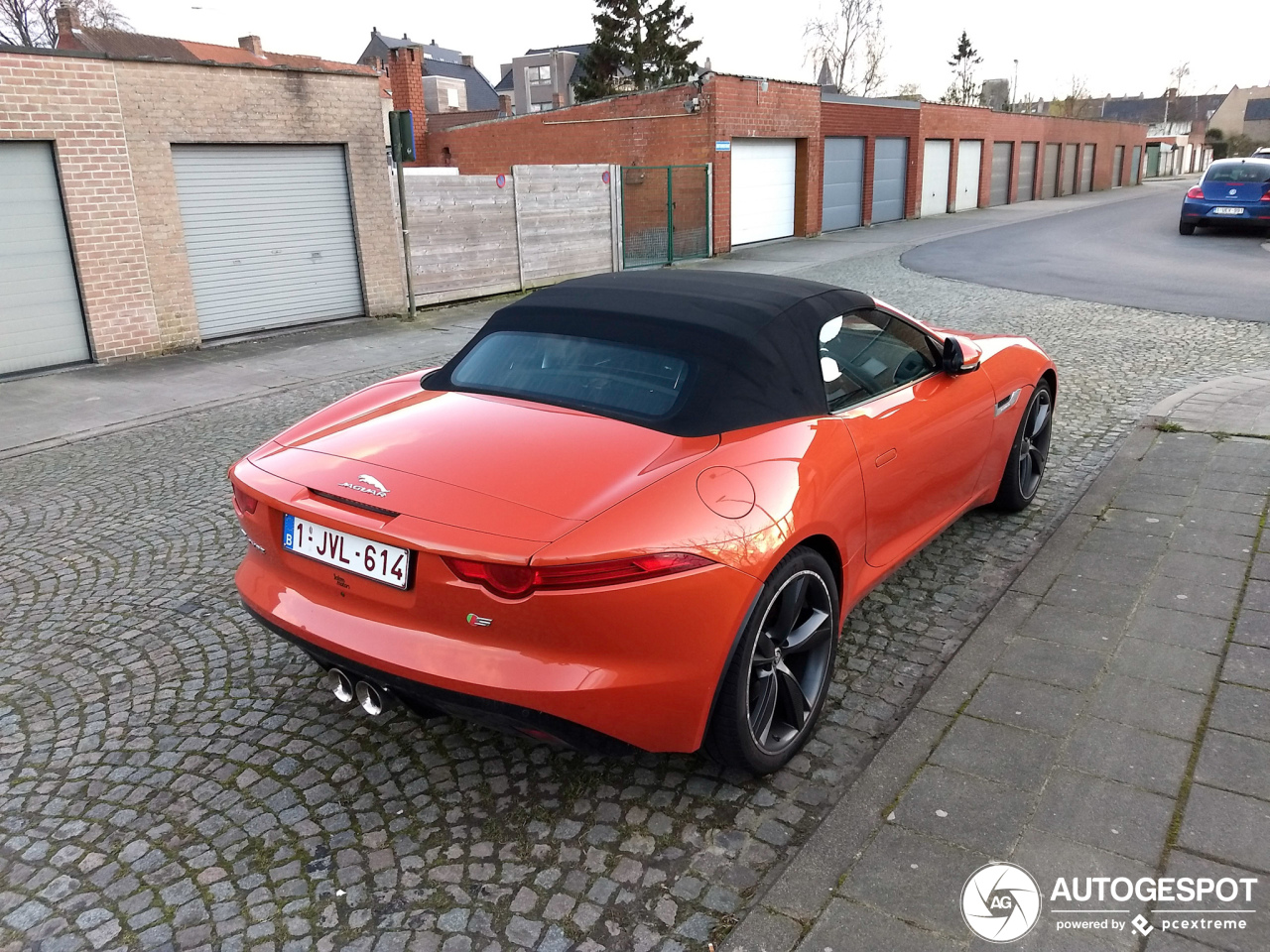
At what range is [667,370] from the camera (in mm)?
3260

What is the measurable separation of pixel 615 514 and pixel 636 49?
148 ft

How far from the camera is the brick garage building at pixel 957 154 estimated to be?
→ 26.3 meters

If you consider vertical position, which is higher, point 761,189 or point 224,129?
point 224,129

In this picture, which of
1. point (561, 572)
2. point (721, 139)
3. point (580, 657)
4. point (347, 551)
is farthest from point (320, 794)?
point (721, 139)

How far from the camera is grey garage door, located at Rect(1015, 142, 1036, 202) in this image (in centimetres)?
3828

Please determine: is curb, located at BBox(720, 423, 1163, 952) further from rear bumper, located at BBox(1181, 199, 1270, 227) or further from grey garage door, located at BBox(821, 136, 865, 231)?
grey garage door, located at BBox(821, 136, 865, 231)

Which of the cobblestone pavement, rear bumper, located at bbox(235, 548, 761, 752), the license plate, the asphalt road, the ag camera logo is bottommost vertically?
the asphalt road

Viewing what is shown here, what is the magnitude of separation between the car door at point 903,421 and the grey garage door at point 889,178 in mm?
25273

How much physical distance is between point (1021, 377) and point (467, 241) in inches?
429

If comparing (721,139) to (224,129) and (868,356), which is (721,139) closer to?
(224,129)

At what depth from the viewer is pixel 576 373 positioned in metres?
3.43

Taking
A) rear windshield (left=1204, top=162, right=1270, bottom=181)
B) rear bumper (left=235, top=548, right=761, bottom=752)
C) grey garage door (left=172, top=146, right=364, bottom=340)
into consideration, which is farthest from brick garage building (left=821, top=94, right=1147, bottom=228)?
rear bumper (left=235, top=548, right=761, bottom=752)

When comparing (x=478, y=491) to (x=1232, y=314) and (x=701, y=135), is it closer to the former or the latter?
(x=1232, y=314)

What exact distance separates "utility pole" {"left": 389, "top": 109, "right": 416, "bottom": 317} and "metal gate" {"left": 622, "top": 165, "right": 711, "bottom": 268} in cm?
572
